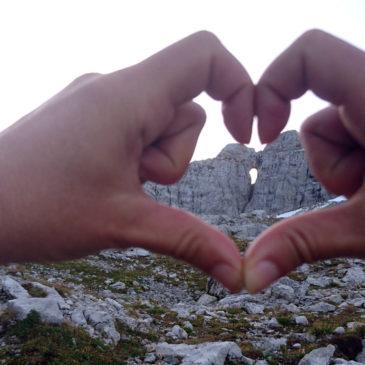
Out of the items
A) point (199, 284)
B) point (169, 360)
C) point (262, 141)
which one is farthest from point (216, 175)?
point (262, 141)

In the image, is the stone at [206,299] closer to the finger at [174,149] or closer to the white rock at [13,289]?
the white rock at [13,289]

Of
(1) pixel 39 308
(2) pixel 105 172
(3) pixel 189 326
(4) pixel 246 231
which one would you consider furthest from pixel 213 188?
(2) pixel 105 172

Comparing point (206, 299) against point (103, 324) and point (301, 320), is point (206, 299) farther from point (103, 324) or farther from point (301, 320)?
point (103, 324)

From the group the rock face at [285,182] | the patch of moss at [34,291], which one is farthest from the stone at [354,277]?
the rock face at [285,182]

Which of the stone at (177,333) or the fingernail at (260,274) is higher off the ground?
the fingernail at (260,274)

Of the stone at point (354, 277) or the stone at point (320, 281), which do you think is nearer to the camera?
the stone at point (320, 281)

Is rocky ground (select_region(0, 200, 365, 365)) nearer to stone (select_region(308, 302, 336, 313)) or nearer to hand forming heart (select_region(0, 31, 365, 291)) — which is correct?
stone (select_region(308, 302, 336, 313))
